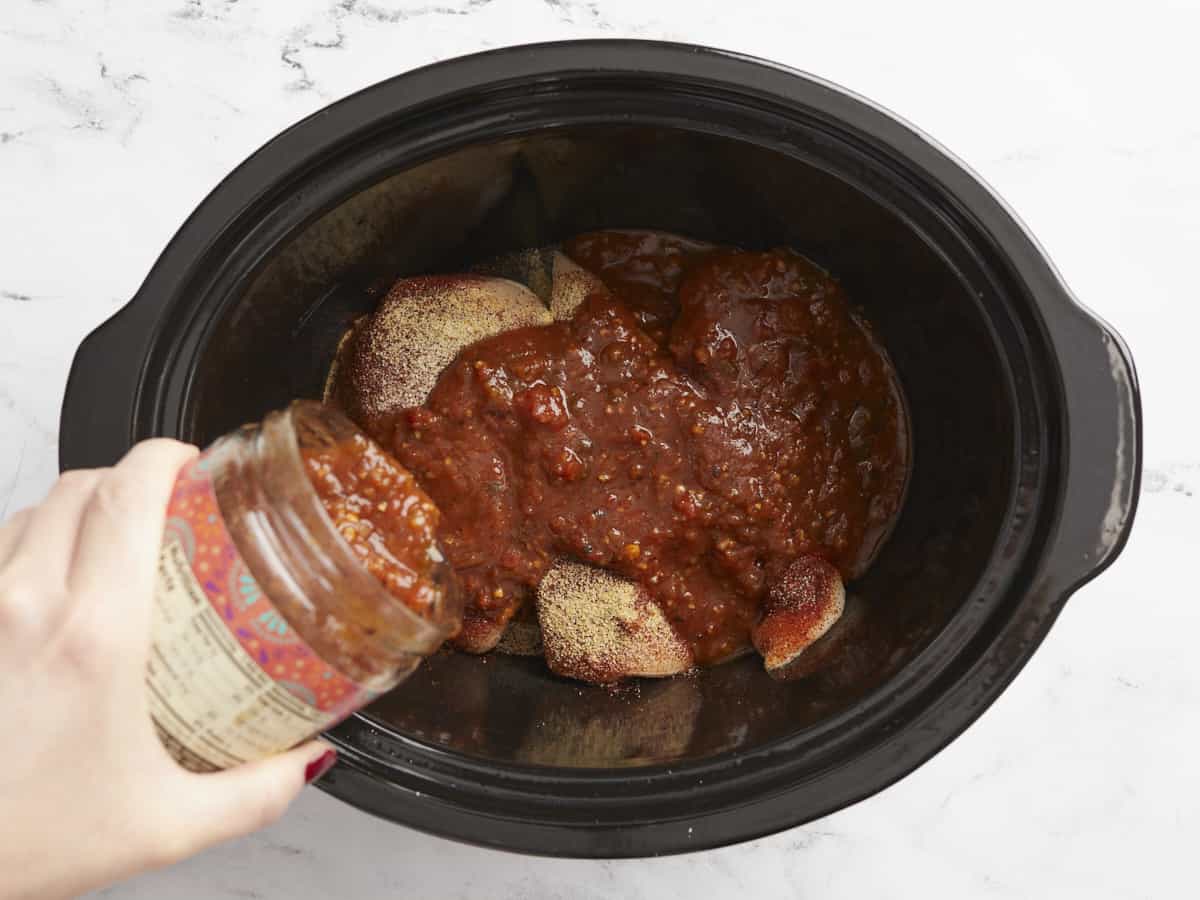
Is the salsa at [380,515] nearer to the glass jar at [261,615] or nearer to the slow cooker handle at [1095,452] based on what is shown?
the glass jar at [261,615]

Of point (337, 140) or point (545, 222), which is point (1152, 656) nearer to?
point (545, 222)

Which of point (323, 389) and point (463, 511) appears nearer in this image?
point (463, 511)

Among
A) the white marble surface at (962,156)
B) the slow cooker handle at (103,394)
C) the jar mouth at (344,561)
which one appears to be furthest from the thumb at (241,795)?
the white marble surface at (962,156)

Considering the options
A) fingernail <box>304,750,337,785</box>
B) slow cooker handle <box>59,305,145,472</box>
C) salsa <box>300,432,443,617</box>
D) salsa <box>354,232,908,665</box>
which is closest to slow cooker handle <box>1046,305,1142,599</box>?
salsa <box>354,232,908,665</box>

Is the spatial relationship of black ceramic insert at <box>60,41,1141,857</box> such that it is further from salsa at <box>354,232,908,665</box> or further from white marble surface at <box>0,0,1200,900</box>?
white marble surface at <box>0,0,1200,900</box>

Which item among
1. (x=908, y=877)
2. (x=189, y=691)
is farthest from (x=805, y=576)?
(x=189, y=691)

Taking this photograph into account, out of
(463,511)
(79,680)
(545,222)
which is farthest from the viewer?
(545,222)
